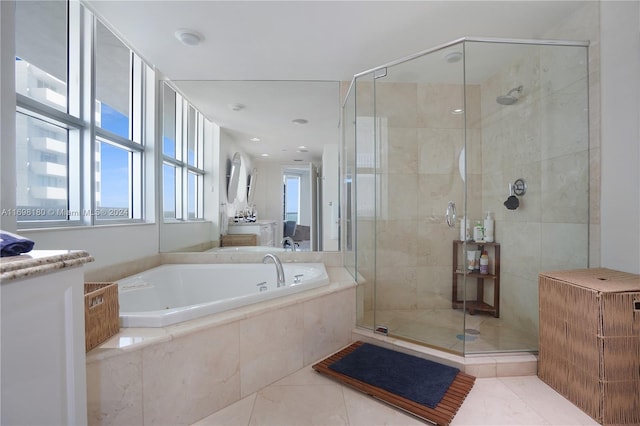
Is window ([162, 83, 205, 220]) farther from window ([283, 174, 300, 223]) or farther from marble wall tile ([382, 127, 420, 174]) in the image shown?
marble wall tile ([382, 127, 420, 174])

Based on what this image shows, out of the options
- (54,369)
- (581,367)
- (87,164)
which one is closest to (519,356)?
(581,367)

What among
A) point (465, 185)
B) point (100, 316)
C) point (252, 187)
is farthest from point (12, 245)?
point (465, 185)

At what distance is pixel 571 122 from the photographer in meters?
1.96

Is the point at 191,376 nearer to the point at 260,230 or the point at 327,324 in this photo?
the point at 327,324

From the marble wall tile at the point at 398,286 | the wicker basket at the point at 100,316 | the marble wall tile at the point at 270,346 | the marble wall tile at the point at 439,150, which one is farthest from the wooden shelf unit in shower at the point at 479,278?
the wicker basket at the point at 100,316

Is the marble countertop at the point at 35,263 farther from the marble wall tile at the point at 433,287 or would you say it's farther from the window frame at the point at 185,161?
the marble wall tile at the point at 433,287

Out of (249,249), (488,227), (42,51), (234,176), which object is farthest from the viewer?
(234,176)

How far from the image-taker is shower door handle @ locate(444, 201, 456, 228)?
97.2 inches

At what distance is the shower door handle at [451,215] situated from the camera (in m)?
2.47

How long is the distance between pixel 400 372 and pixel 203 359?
3.66ft

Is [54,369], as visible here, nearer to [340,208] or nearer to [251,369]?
[251,369]

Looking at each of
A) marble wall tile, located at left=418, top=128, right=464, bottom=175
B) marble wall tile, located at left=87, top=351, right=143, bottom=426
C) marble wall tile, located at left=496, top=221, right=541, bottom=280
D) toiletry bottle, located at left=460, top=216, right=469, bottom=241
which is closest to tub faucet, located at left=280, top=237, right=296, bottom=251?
marble wall tile, located at left=418, top=128, right=464, bottom=175

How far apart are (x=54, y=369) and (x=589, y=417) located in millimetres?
2212

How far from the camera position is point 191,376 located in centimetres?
135
